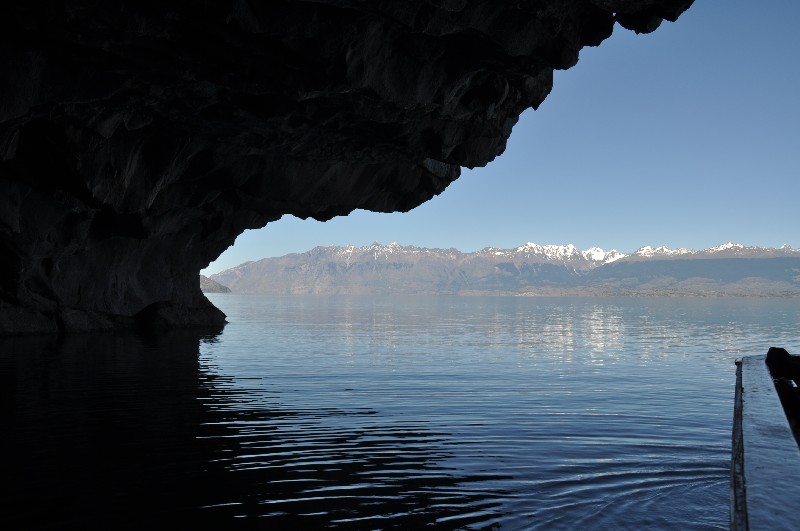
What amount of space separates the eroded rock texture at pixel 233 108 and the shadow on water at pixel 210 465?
35.6 feet

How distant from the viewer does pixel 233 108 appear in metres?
26.8

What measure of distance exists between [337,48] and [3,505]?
15.1 metres

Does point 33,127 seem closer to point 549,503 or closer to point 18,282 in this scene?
point 18,282

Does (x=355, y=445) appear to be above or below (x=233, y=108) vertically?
below

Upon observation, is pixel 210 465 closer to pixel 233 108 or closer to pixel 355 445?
pixel 355 445

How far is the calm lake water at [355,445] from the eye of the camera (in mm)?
10422

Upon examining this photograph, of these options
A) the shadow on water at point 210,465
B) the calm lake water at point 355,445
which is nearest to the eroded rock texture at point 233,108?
the calm lake water at point 355,445

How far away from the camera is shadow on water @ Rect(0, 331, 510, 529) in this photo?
10219 mm

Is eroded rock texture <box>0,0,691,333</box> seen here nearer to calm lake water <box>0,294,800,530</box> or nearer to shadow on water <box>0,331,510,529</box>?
calm lake water <box>0,294,800,530</box>

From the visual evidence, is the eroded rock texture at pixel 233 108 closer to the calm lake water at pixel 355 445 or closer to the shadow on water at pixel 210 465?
the calm lake water at pixel 355 445

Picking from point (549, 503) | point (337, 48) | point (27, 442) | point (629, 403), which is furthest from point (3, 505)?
point (629, 403)

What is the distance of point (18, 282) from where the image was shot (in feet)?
130

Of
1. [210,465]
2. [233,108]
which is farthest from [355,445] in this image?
[233,108]

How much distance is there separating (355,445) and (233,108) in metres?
16.6
